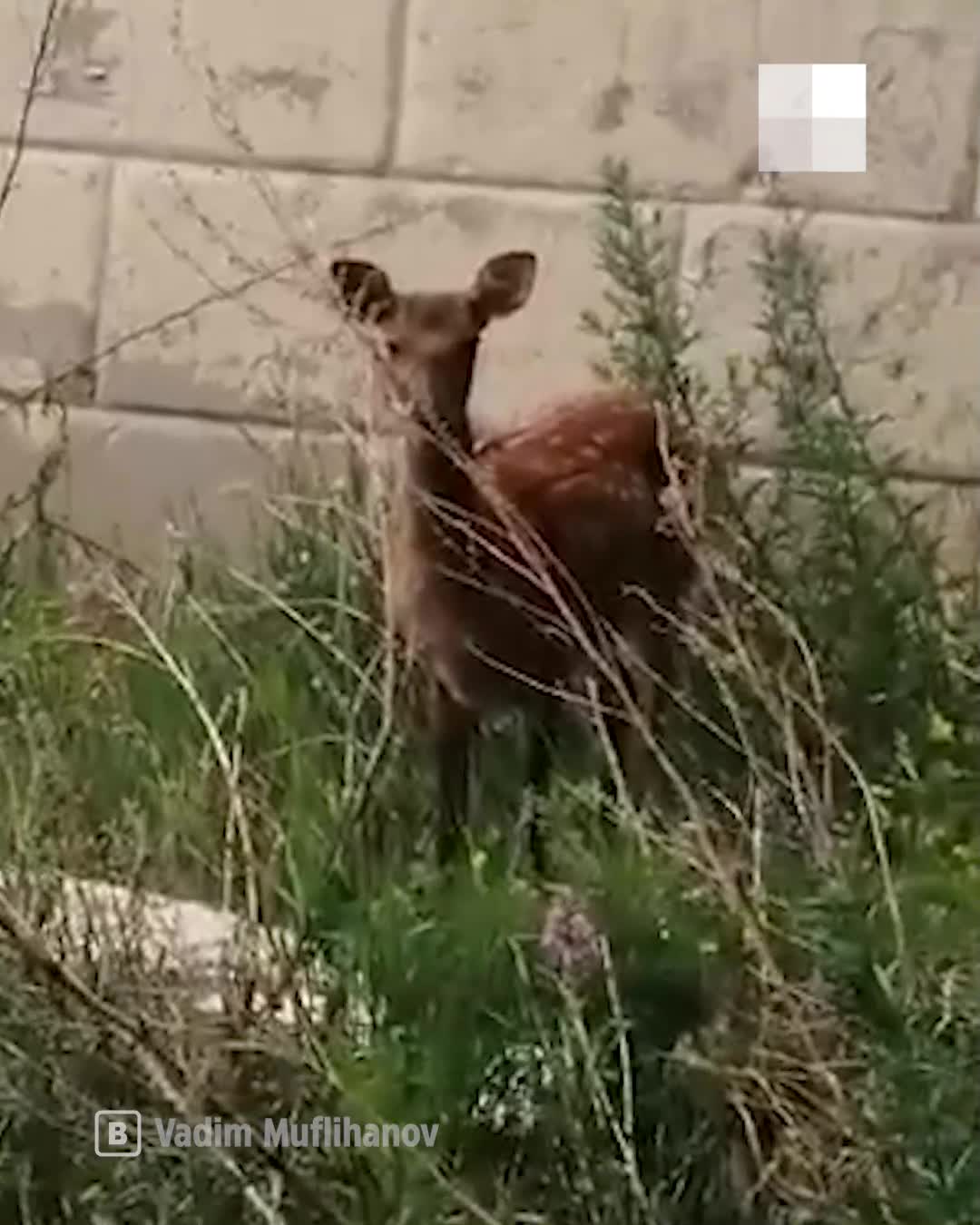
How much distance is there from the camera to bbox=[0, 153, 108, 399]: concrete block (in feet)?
3.12

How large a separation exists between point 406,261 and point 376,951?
283mm

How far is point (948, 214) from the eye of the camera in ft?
2.94

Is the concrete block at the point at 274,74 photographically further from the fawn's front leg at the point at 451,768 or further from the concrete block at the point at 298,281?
the fawn's front leg at the point at 451,768

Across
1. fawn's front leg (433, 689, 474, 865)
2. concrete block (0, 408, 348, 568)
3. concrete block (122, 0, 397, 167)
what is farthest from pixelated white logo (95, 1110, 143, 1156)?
concrete block (122, 0, 397, 167)

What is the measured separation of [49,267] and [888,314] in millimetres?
334

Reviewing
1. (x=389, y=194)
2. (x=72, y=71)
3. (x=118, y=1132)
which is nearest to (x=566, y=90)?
(x=389, y=194)

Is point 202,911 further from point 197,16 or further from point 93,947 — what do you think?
point 197,16

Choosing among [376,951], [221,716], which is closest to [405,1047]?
[376,951]

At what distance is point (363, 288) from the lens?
876 millimetres

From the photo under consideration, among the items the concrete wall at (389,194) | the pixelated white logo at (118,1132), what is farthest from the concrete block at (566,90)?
the pixelated white logo at (118,1132)

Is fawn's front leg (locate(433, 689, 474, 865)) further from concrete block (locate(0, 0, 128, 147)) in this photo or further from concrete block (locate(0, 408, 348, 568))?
concrete block (locate(0, 0, 128, 147))

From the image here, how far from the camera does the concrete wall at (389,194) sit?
89 cm

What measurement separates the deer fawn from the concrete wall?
3cm

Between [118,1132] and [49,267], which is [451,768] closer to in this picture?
[118,1132]
